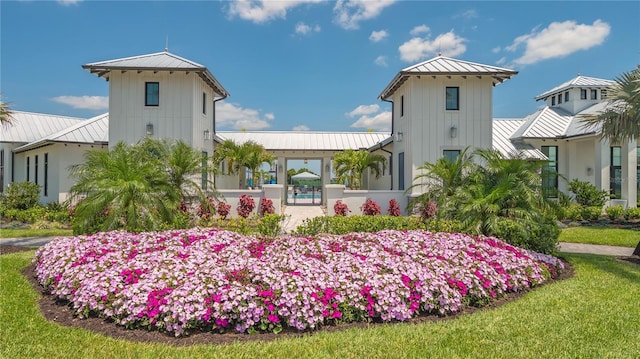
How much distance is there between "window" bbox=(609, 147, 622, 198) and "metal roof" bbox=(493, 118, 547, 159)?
3903mm

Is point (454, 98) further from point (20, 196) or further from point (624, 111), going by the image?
point (20, 196)

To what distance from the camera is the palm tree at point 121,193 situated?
8375 millimetres

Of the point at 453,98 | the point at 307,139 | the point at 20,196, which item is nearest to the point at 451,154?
the point at 453,98

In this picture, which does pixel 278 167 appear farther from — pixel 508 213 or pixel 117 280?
pixel 117 280

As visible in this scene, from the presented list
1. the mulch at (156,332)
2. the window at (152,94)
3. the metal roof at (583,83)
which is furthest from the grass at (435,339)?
the metal roof at (583,83)

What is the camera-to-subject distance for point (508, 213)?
8.82 meters

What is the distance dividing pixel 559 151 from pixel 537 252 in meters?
13.9

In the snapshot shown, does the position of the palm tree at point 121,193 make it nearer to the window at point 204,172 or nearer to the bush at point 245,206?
the window at point 204,172

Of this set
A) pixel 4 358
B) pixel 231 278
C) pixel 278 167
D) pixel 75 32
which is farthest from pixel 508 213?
pixel 278 167

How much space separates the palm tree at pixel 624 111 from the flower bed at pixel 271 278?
Result: 5950 mm

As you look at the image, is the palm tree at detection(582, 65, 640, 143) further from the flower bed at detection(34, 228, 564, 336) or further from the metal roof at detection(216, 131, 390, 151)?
the metal roof at detection(216, 131, 390, 151)

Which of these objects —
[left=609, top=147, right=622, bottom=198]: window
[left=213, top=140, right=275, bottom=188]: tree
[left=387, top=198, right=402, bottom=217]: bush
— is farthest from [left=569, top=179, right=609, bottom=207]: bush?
[left=213, top=140, right=275, bottom=188]: tree

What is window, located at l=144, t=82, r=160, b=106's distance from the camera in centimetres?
1559

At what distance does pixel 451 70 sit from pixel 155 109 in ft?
39.2
